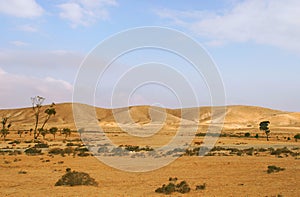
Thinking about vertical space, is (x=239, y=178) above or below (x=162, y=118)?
below

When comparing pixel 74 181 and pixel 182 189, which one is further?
pixel 74 181

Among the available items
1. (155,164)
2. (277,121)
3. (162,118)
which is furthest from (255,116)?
(155,164)

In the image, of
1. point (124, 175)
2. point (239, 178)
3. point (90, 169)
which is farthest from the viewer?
point (90, 169)

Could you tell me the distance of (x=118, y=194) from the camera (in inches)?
695

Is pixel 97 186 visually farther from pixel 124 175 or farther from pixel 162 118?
pixel 162 118

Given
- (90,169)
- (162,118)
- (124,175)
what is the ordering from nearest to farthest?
(124,175)
(90,169)
(162,118)

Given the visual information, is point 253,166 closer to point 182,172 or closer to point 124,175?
point 182,172

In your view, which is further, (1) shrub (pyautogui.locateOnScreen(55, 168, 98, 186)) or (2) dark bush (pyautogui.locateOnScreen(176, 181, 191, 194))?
(1) shrub (pyautogui.locateOnScreen(55, 168, 98, 186))

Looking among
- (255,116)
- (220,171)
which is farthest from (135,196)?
(255,116)

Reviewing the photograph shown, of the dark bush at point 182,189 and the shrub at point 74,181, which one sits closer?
the dark bush at point 182,189

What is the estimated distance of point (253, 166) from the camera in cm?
2983

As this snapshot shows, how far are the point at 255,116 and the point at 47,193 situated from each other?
188021 mm

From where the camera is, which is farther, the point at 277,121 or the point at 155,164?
the point at 277,121

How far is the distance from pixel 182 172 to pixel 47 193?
1147cm
